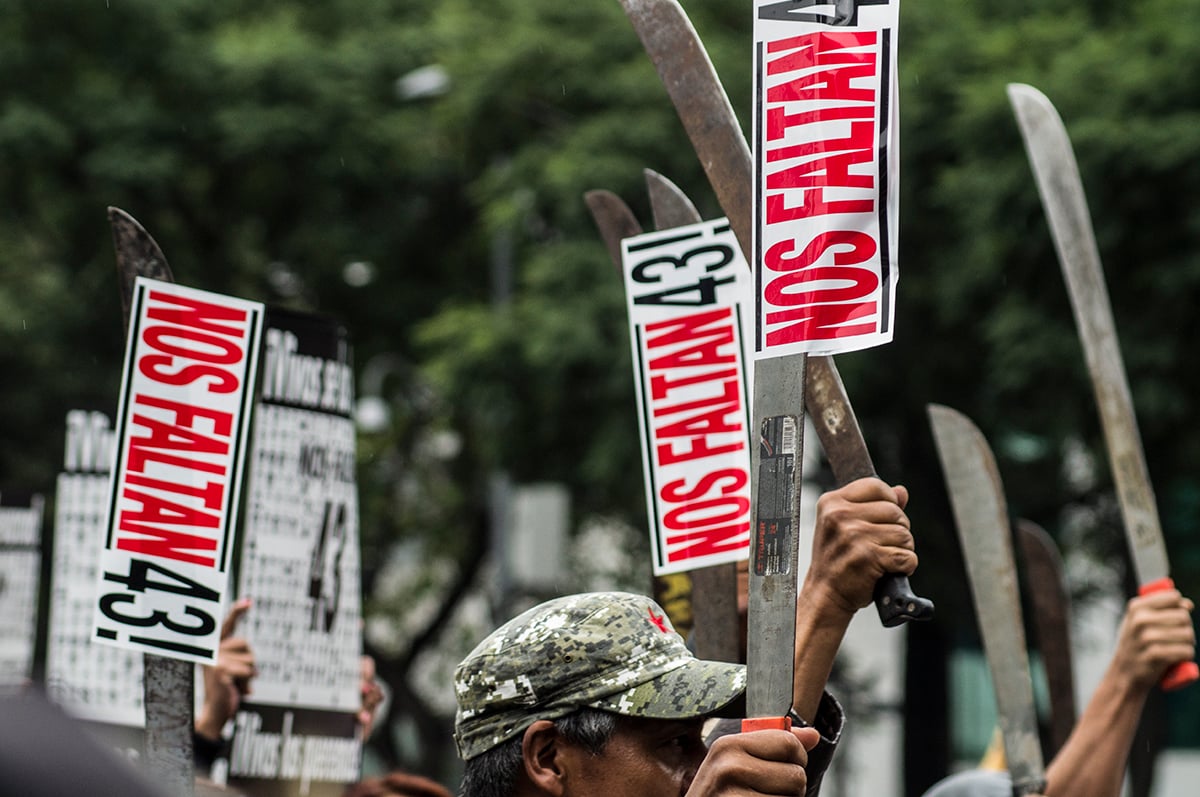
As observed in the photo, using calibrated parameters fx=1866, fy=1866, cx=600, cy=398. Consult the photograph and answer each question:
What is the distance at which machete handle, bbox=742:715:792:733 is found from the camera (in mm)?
2129

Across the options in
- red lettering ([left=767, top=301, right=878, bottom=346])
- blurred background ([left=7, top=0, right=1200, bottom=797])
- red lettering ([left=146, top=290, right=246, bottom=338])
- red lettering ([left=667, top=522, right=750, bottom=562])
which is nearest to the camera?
red lettering ([left=767, top=301, right=878, bottom=346])

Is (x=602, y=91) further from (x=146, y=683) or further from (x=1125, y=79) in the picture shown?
(x=146, y=683)

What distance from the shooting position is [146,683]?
3160 millimetres

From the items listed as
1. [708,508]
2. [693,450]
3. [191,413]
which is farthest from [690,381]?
[191,413]

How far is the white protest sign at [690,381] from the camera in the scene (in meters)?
3.51

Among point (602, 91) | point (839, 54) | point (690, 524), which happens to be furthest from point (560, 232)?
point (839, 54)

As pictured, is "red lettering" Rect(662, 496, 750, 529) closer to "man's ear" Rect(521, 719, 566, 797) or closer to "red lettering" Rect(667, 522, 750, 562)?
"red lettering" Rect(667, 522, 750, 562)

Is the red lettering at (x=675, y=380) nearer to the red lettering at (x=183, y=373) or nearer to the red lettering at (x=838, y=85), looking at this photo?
the red lettering at (x=183, y=373)

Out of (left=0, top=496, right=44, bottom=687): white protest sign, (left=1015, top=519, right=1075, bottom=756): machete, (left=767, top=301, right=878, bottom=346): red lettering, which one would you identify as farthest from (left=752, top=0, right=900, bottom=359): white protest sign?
(left=0, top=496, right=44, bottom=687): white protest sign

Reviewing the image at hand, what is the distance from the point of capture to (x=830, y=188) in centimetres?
226

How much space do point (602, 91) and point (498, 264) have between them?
2.55 metres

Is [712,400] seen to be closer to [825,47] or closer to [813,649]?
[813,649]

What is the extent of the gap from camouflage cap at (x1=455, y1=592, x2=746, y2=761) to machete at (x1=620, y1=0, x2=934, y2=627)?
294 millimetres

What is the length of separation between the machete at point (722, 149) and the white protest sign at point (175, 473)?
3.25 feet
